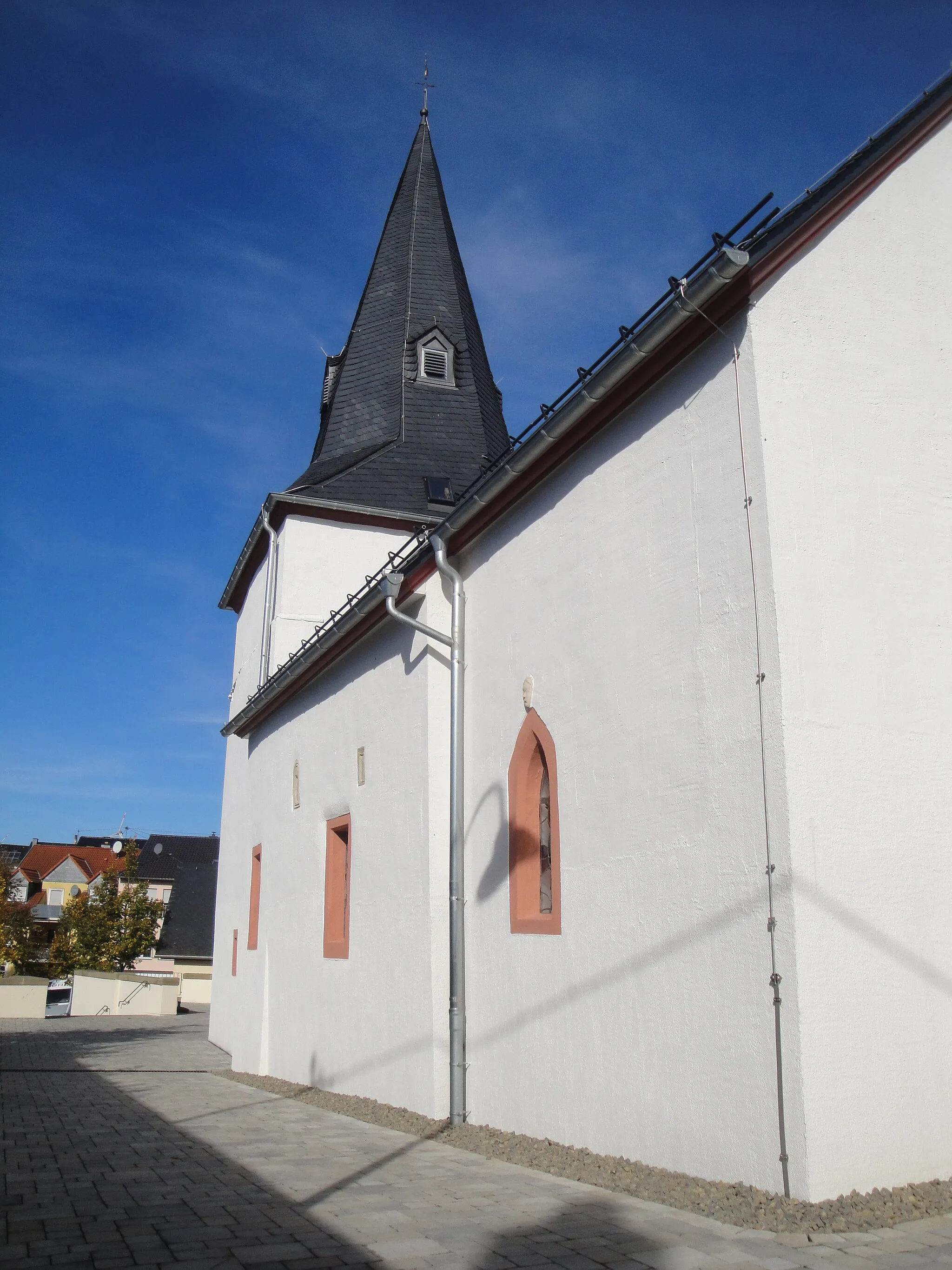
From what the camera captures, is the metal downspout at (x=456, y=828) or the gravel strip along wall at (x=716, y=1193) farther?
the metal downspout at (x=456, y=828)

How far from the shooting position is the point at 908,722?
5.82 m

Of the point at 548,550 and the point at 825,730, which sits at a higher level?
the point at 548,550

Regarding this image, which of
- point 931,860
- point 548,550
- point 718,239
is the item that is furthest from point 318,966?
point 718,239

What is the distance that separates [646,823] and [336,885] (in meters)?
6.13

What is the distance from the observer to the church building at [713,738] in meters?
5.26

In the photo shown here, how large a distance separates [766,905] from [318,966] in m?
7.66

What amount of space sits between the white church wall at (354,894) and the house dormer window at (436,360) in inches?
306

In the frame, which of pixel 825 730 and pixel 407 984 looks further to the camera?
pixel 407 984

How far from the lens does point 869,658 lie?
5.79 meters

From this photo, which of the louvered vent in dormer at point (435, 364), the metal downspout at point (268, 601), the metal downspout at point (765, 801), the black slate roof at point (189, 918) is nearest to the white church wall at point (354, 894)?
the metal downspout at point (268, 601)

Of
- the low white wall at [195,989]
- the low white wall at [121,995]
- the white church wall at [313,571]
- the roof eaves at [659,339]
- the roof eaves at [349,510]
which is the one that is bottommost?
the low white wall at [195,989]

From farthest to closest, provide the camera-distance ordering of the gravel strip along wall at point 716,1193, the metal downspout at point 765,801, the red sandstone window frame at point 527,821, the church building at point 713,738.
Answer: the red sandstone window frame at point 527,821 → the church building at point 713,738 → the metal downspout at point 765,801 → the gravel strip along wall at point 716,1193

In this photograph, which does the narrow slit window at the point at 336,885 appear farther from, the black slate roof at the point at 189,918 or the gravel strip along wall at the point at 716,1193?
the black slate roof at the point at 189,918

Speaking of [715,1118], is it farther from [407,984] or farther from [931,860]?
[407,984]
